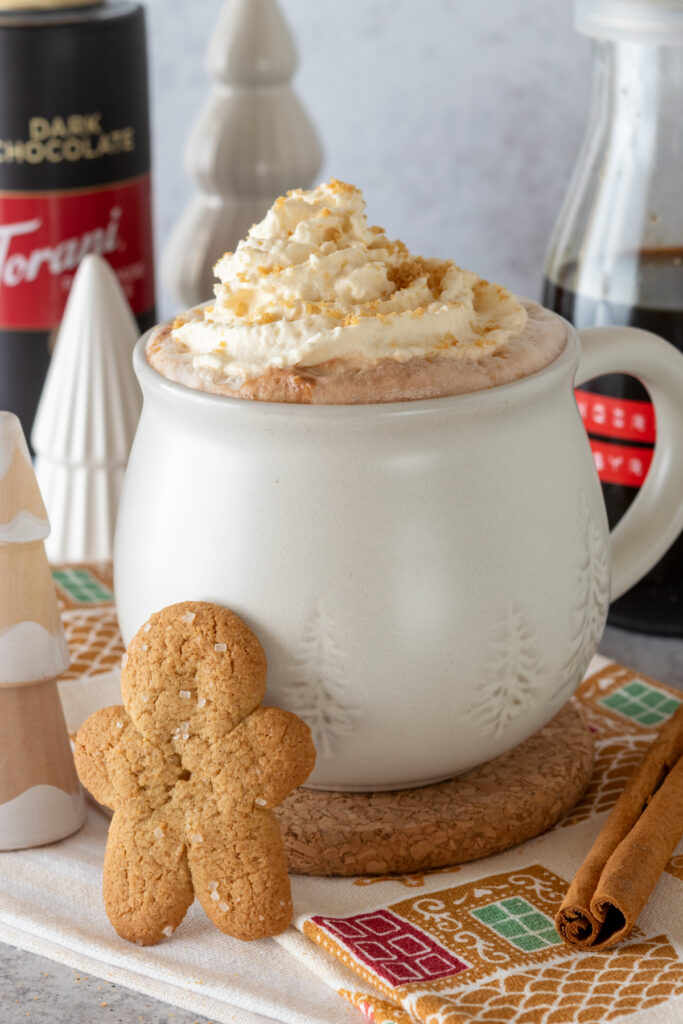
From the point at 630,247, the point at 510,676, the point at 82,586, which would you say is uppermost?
the point at 630,247

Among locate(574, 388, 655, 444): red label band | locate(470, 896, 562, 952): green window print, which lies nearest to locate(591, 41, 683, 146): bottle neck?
locate(574, 388, 655, 444): red label band

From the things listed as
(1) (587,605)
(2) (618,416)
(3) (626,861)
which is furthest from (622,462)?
(3) (626,861)

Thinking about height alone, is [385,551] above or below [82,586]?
above

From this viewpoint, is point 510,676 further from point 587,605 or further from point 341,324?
point 341,324

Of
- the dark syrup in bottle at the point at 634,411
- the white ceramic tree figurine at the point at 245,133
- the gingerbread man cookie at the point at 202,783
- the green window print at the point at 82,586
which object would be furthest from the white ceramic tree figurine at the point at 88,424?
the gingerbread man cookie at the point at 202,783

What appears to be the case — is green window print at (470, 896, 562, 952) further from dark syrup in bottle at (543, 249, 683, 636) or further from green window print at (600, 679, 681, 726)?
dark syrup in bottle at (543, 249, 683, 636)

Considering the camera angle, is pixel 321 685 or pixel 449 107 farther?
pixel 449 107

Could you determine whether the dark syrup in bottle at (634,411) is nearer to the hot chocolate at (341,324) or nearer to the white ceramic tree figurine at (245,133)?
the hot chocolate at (341,324)
